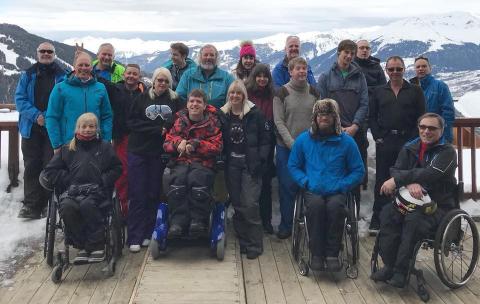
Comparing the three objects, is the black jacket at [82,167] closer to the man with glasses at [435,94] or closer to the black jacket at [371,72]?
the black jacket at [371,72]

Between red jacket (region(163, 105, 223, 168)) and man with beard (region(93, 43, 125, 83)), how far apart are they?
1497 millimetres

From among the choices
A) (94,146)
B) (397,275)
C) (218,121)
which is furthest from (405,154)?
(94,146)

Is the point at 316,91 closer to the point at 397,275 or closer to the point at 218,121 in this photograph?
the point at 218,121

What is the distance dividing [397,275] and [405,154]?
3.56 ft

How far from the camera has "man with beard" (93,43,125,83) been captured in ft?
20.5

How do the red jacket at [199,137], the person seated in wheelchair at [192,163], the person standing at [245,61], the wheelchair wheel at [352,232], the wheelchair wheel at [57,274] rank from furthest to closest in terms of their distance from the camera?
1. the person standing at [245,61]
2. the red jacket at [199,137]
3. the person seated in wheelchair at [192,163]
4. the wheelchair wheel at [352,232]
5. the wheelchair wheel at [57,274]

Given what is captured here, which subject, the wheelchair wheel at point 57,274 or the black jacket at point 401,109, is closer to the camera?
the wheelchair wheel at point 57,274

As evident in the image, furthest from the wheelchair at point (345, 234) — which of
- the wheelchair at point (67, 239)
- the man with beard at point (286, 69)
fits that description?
the wheelchair at point (67, 239)

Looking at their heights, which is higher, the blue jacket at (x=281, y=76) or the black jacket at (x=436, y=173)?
the blue jacket at (x=281, y=76)

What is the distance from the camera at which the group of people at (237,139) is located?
475 cm

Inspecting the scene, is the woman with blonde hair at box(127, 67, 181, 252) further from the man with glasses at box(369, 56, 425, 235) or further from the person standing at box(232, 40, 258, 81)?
the man with glasses at box(369, 56, 425, 235)

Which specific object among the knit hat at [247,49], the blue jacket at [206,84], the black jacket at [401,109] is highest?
the knit hat at [247,49]

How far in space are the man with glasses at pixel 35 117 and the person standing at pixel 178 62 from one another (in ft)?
4.24

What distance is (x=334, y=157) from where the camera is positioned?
4.98m
